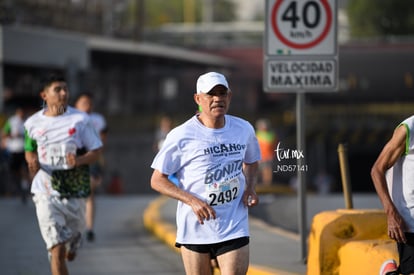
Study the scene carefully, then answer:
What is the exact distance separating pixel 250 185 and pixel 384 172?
948 mm

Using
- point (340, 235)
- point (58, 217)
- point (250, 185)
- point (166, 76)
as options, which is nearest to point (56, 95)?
point (58, 217)

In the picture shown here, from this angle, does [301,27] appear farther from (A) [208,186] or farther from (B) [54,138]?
(A) [208,186]

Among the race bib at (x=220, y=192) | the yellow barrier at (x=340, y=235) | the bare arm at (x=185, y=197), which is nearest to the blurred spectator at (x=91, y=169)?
the yellow barrier at (x=340, y=235)

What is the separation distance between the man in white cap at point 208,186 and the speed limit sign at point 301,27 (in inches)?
147

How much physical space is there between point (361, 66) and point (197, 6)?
10098 centimetres

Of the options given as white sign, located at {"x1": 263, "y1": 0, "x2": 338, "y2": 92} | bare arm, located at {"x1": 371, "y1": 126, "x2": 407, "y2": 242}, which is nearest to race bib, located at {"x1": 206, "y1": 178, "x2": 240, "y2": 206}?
bare arm, located at {"x1": 371, "y1": 126, "x2": 407, "y2": 242}

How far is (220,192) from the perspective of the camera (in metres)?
7.36

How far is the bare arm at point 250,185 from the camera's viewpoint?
24.6ft

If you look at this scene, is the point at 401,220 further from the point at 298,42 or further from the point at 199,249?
the point at 298,42

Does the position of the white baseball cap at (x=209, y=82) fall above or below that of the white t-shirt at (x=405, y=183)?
above

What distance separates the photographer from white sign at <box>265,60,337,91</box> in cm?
1104

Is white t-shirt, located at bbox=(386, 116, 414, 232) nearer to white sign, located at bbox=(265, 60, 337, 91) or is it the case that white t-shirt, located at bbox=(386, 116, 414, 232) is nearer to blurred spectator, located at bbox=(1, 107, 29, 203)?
white sign, located at bbox=(265, 60, 337, 91)

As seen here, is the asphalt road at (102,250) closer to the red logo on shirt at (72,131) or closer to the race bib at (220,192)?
the red logo on shirt at (72,131)

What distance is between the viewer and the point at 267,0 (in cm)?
1109
